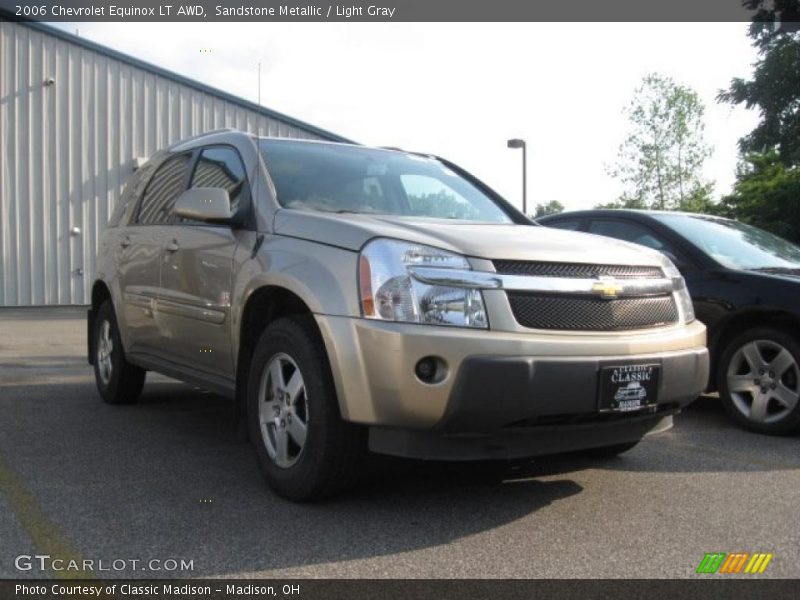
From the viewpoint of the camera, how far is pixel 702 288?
18.5 ft

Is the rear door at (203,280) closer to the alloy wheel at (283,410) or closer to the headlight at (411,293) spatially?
the alloy wheel at (283,410)

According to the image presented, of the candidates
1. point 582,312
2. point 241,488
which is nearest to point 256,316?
point 241,488

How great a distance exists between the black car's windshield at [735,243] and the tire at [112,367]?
13.7ft

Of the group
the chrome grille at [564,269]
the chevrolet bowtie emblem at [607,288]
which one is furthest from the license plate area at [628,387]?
the chrome grille at [564,269]

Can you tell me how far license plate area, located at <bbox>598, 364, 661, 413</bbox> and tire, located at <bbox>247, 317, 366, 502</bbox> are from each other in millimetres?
1042

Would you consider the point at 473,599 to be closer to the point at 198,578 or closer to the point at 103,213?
the point at 198,578

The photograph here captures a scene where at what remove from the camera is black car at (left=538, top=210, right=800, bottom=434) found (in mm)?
5238

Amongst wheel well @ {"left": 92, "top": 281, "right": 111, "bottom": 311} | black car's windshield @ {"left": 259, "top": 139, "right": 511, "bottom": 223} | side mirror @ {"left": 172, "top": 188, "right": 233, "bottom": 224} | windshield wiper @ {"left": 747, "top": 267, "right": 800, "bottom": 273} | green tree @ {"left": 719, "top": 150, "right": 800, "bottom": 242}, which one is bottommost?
Answer: wheel well @ {"left": 92, "top": 281, "right": 111, "bottom": 311}

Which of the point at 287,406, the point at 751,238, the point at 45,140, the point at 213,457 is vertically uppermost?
the point at 45,140

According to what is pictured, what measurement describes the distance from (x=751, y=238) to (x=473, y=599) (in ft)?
15.4

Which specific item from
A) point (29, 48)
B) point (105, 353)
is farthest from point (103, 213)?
point (105, 353)
